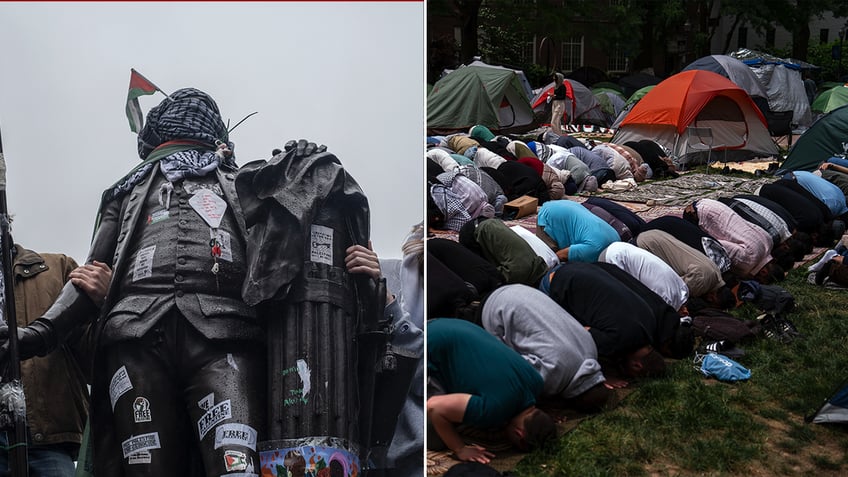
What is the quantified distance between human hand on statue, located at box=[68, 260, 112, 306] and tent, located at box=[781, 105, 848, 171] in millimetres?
10389

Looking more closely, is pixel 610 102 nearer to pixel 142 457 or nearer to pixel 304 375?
pixel 304 375

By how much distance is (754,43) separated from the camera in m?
35.2

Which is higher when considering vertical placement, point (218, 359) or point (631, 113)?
point (631, 113)

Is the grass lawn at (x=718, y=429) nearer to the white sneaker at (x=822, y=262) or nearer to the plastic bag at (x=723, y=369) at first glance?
the plastic bag at (x=723, y=369)

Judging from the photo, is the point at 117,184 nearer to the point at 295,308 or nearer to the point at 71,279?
the point at 71,279

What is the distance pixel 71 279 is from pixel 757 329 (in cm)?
425

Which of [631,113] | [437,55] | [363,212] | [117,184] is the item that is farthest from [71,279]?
[437,55]

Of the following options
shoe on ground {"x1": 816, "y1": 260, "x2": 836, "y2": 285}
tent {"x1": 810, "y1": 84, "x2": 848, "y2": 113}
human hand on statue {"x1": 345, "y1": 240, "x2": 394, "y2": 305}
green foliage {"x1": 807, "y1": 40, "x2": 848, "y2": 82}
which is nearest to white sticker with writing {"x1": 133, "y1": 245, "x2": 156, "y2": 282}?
human hand on statue {"x1": 345, "y1": 240, "x2": 394, "y2": 305}

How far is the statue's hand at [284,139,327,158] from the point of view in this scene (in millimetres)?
2947

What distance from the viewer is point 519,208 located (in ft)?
28.1

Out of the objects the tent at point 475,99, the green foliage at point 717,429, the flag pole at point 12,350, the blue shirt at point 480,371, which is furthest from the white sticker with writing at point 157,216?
the tent at point 475,99

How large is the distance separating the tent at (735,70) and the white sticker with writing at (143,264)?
584 inches

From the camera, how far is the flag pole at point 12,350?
2.77 m

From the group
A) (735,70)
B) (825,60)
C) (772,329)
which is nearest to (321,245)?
(772,329)
